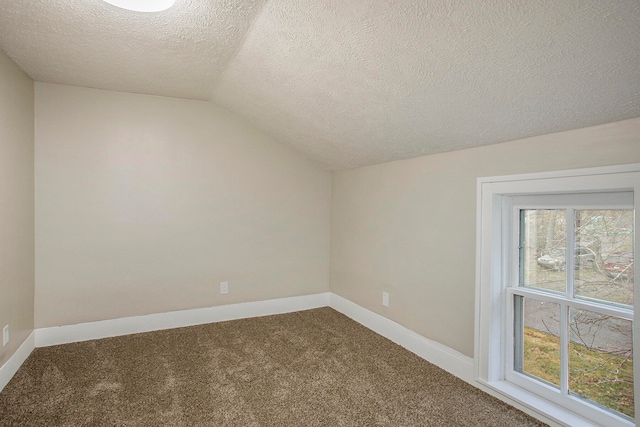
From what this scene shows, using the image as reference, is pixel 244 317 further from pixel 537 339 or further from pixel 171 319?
pixel 537 339

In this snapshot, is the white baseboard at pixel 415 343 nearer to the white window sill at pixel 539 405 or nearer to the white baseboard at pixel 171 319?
the white window sill at pixel 539 405

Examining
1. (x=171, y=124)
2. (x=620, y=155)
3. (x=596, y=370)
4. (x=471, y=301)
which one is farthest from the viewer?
(x=171, y=124)

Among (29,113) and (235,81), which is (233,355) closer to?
(235,81)

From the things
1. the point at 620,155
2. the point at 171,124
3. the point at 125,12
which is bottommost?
the point at 620,155

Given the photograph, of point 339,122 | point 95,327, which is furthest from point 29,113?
point 339,122

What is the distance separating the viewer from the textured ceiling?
124cm

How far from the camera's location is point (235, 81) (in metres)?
2.63

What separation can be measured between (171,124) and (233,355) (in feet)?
6.73

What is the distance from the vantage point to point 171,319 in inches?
124

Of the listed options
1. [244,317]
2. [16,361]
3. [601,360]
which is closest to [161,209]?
[244,317]

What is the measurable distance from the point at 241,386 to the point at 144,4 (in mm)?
2123

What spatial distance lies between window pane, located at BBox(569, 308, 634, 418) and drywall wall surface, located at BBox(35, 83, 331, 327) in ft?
7.94

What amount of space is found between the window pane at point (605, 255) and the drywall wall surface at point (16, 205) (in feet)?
10.7

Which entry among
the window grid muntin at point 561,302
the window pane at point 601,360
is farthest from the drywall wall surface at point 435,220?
the window pane at point 601,360
